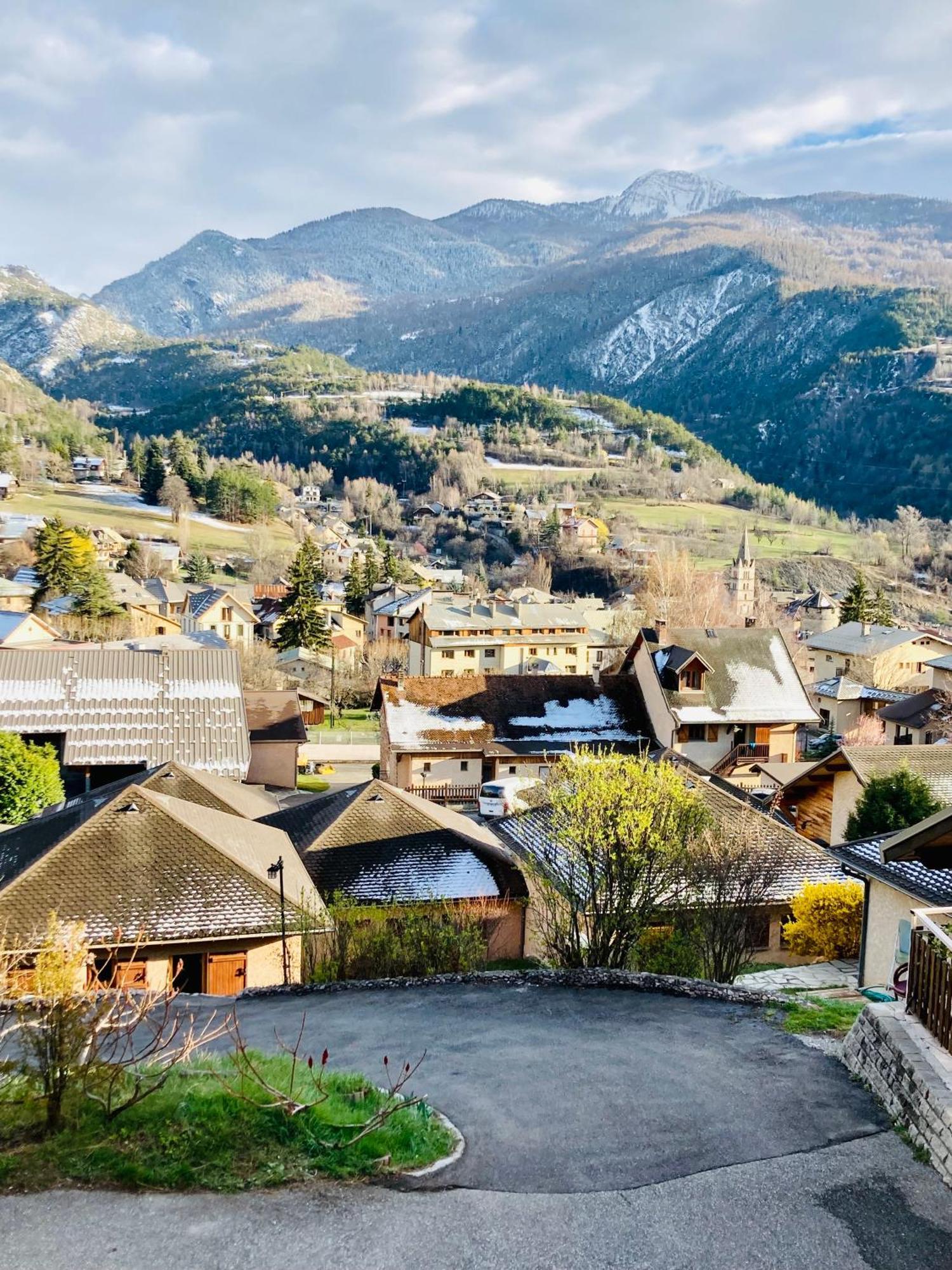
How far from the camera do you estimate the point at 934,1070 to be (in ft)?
23.7

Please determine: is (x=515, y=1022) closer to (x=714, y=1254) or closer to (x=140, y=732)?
(x=714, y=1254)

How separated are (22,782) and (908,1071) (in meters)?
24.4

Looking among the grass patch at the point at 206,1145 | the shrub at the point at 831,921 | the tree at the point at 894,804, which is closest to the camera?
the grass patch at the point at 206,1145

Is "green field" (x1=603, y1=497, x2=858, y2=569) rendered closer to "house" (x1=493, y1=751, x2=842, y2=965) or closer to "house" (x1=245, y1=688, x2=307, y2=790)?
"house" (x1=245, y1=688, x2=307, y2=790)

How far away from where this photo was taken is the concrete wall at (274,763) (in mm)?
34750

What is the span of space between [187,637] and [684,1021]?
4688cm

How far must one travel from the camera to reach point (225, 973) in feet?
50.8

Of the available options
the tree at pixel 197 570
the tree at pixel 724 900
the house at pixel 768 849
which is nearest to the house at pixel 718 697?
the house at pixel 768 849

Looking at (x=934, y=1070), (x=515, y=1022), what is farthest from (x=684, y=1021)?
(x=934, y=1070)

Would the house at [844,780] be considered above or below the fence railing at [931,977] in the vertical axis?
below

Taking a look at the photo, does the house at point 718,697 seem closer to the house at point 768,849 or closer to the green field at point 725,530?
the house at point 768,849

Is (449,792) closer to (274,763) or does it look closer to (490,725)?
(490,725)

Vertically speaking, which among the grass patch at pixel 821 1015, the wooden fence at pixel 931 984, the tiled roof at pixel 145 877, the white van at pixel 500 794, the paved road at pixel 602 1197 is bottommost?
the white van at pixel 500 794

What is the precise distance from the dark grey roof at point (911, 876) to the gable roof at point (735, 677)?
22022 millimetres
